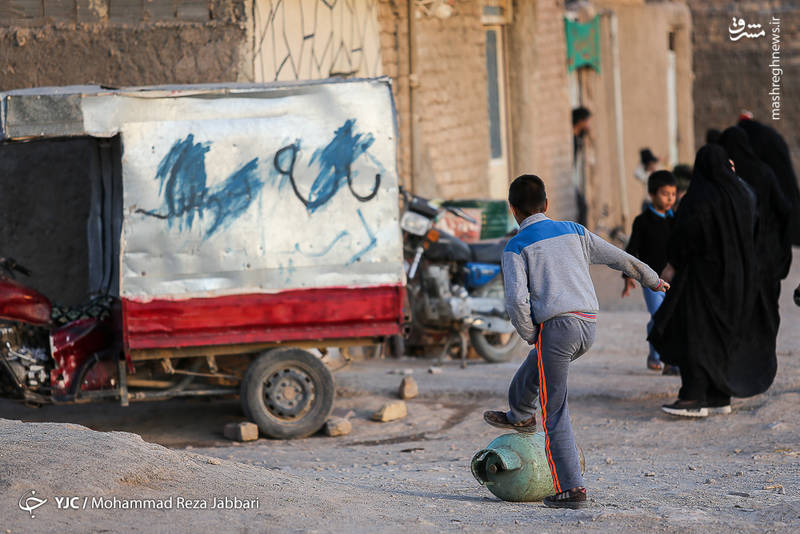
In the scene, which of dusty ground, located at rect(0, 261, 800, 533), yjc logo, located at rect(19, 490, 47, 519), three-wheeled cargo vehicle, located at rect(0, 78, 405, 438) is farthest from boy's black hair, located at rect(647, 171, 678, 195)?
yjc logo, located at rect(19, 490, 47, 519)

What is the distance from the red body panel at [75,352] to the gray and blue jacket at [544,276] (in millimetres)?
3371

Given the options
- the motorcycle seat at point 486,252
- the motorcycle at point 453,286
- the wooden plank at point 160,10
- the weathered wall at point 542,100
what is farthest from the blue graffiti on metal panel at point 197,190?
the weathered wall at point 542,100

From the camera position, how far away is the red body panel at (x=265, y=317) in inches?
285

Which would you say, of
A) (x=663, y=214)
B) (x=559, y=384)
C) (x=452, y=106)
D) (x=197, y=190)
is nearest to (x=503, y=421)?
(x=559, y=384)

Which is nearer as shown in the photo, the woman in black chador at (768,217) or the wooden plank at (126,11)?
the woman in black chador at (768,217)

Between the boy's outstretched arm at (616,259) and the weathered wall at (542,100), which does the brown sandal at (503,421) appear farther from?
the weathered wall at (542,100)

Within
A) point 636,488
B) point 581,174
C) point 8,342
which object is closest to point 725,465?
point 636,488

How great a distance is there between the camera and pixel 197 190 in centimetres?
729

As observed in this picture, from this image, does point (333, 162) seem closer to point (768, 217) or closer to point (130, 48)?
point (130, 48)

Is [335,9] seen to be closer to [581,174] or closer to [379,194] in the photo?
[379,194]

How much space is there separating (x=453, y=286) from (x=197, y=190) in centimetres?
324

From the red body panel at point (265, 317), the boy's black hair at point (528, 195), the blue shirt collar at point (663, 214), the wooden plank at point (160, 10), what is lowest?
the red body panel at point (265, 317)

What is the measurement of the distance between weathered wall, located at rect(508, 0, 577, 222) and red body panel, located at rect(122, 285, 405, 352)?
7.18 metres

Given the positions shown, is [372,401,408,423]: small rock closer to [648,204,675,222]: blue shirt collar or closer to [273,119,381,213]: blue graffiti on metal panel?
[273,119,381,213]: blue graffiti on metal panel
